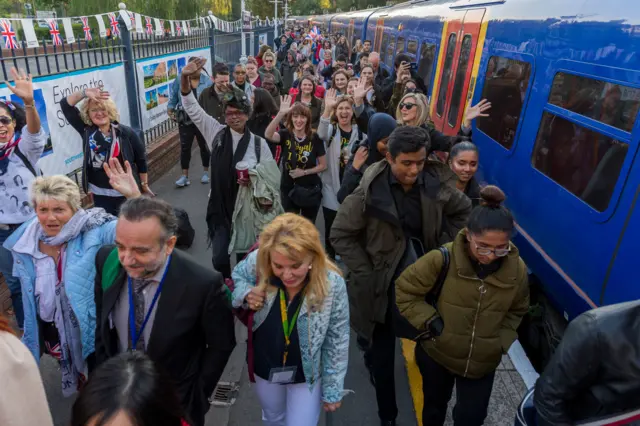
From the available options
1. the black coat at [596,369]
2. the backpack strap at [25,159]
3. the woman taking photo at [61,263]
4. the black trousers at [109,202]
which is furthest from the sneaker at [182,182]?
the black coat at [596,369]

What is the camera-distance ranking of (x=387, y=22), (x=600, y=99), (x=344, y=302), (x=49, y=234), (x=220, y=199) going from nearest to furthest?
(x=344, y=302) < (x=49, y=234) < (x=600, y=99) < (x=220, y=199) < (x=387, y=22)

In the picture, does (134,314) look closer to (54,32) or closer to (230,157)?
(230,157)

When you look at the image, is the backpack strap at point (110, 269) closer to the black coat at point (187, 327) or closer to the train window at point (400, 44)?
the black coat at point (187, 327)

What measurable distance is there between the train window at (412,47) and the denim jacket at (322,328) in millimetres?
7874

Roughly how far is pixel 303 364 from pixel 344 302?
1.19 ft

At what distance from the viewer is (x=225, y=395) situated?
3.38m

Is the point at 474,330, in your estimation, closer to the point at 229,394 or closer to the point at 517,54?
the point at 229,394

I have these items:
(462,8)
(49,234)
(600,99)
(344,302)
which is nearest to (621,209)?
(600,99)

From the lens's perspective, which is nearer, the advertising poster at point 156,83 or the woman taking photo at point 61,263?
the woman taking photo at point 61,263

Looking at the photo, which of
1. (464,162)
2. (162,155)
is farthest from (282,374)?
(162,155)

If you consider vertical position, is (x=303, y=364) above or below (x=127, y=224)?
below

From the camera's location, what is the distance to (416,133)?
2557 mm

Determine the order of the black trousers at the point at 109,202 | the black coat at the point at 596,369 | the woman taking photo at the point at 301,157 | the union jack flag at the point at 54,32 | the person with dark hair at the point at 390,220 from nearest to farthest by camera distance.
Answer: the black coat at the point at 596,369, the person with dark hair at the point at 390,220, the black trousers at the point at 109,202, the woman taking photo at the point at 301,157, the union jack flag at the point at 54,32

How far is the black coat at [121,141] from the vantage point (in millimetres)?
4184
